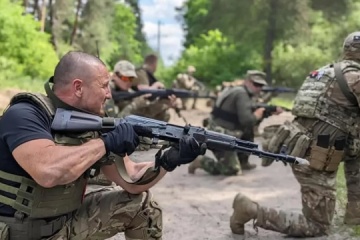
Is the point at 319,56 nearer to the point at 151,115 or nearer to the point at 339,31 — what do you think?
the point at 339,31

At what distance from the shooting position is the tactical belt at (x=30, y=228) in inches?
131

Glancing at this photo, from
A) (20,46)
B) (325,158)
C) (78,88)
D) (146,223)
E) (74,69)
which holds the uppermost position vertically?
(74,69)

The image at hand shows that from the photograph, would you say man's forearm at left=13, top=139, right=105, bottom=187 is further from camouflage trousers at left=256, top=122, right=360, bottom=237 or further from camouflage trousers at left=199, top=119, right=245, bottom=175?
camouflage trousers at left=199, top=119, right=245, bottom=175

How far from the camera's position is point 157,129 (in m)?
3.44

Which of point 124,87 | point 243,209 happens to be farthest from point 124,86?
point 243,209

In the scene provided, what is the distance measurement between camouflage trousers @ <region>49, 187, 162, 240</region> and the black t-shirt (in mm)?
519

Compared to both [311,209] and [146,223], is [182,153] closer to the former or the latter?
[146,223]

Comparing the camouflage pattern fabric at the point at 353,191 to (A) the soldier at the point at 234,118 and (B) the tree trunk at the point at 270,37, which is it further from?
(B) the tree trunk at the point at 270,37

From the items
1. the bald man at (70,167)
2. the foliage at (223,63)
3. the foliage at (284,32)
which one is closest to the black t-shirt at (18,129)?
the bald man at (70,167)

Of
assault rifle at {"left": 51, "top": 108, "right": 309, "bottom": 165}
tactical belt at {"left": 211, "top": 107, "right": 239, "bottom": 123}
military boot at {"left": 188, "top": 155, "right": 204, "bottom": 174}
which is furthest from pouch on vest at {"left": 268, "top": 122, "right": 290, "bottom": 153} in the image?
military boot at {"left": 188, "top": 155, "right": 204, "bottom": 174}

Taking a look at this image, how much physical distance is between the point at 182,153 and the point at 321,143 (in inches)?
90.2

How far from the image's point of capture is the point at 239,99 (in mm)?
8875

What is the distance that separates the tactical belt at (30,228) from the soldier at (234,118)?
18.6 feet

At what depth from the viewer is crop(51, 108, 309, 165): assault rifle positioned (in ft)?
10.8
